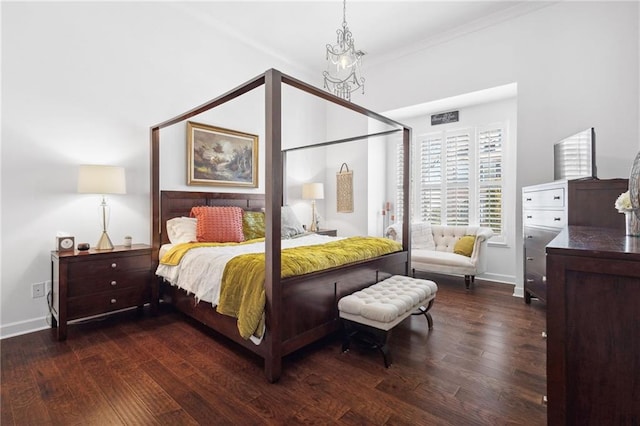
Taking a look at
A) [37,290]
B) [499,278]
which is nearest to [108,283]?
[37,290]

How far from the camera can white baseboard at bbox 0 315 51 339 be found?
260 cm

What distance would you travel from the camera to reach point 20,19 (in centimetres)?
263

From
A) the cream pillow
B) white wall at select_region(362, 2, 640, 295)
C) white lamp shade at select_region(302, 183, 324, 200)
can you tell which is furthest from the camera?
white lamp shade at select_region(302, 183, 324, 200)

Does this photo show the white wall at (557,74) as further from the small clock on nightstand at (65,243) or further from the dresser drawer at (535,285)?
the small clock on nightstand at (65,243)

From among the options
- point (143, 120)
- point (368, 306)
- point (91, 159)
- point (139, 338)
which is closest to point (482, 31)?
point (368, 306)

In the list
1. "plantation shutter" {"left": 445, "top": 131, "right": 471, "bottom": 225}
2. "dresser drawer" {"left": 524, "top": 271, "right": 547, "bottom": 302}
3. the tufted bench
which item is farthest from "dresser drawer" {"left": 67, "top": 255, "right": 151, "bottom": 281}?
"plantation shutter" {"left": 445, "top": 131, "right": 471, "bottom": 225}

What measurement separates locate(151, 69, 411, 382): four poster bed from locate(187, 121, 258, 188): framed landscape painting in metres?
0.57

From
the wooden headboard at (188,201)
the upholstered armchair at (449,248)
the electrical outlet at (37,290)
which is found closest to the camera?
the electrical outlet at (37,290)

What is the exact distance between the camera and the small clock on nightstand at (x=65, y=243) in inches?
106

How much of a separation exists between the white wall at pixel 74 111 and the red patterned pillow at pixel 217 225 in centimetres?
63

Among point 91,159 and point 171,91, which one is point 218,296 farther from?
point 171,91

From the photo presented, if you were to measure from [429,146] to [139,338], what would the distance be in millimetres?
4868

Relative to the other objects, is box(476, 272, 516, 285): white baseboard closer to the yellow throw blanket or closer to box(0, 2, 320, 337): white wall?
the yellow throw blanket

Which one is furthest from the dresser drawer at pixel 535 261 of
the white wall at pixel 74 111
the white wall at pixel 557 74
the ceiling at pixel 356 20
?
the white wall at pixel 74 111
